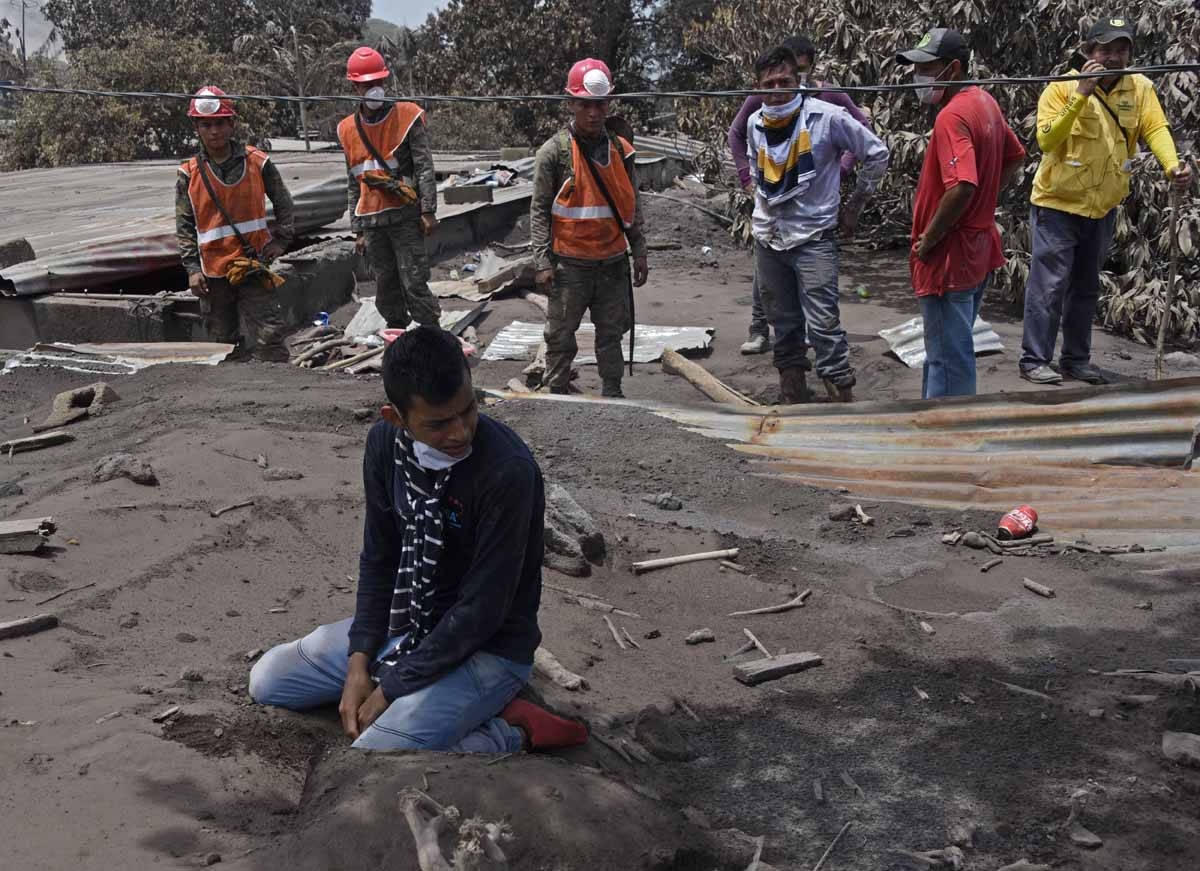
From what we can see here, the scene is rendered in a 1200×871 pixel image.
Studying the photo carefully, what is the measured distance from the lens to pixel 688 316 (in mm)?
11117

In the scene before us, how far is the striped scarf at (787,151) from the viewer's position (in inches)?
259

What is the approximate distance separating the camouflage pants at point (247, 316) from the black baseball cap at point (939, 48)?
4.49 metres

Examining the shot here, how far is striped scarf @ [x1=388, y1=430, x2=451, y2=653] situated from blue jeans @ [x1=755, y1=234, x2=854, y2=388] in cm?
389

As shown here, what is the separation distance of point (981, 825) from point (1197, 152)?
25.0 feet

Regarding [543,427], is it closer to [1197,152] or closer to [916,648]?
[916,648]

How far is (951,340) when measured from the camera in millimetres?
6129

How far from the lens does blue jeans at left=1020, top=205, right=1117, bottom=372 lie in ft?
22.6

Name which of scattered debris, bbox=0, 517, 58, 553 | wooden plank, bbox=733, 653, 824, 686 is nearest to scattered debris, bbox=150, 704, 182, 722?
scattered debris, bbox=0, 517, 58, 553

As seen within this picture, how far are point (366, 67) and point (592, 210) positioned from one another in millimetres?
2069

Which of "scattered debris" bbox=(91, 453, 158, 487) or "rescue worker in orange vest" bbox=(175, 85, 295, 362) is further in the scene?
"rescue worker in orange vest" bbox=(175, 85, 295, 362)

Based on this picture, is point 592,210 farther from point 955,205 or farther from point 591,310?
point 955,205

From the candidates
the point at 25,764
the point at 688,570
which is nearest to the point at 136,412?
the point at 688,570

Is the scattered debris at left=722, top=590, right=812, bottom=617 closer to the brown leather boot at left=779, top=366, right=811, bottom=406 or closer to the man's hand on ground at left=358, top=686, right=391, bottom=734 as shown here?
the man's hand on ground at left=358, top=686, right=391, bottom=734

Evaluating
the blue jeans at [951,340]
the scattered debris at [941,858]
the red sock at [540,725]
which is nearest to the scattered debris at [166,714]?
the red sock at [540,725]
